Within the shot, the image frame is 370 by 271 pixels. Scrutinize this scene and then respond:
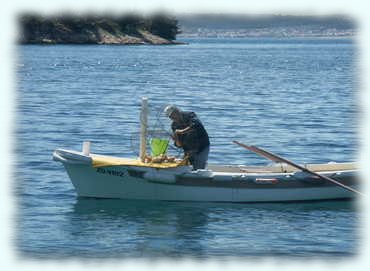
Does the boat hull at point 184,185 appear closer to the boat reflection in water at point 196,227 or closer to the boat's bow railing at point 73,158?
the boat's bow railing at point 73,158

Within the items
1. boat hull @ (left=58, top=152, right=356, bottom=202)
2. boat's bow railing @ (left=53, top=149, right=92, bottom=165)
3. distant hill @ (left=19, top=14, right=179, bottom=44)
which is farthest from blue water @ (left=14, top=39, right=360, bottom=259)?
distant hill @ (left=19, top=14, right=179, bottom=44)

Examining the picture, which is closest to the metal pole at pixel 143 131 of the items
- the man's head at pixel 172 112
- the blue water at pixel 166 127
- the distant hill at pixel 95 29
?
the blue water at pixel 166 127

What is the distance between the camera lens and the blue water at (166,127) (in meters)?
19.2

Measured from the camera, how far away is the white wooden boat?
2173 cm

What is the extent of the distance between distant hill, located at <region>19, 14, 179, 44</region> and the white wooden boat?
109783mm

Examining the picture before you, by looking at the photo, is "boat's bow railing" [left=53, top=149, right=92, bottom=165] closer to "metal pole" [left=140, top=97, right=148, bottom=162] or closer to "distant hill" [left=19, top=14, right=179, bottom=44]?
"metal pole" [left=140, top=97, right=148, bottom=162]

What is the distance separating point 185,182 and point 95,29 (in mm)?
129179

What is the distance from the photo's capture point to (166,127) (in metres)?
22.1

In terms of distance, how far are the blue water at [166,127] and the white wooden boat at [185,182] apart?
8.9 inches

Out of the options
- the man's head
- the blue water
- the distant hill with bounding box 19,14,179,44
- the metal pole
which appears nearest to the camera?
the blue water

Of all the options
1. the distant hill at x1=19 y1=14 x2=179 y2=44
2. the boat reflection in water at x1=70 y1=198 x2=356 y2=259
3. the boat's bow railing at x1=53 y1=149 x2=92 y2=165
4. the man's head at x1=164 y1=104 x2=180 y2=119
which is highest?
the distant hill at x1=19 y1=14 x2=179 y2=44

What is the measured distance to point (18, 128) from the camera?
3744cm

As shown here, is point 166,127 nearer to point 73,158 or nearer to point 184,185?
point 184,185

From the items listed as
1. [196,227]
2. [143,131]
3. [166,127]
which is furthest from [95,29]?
[196,227]
